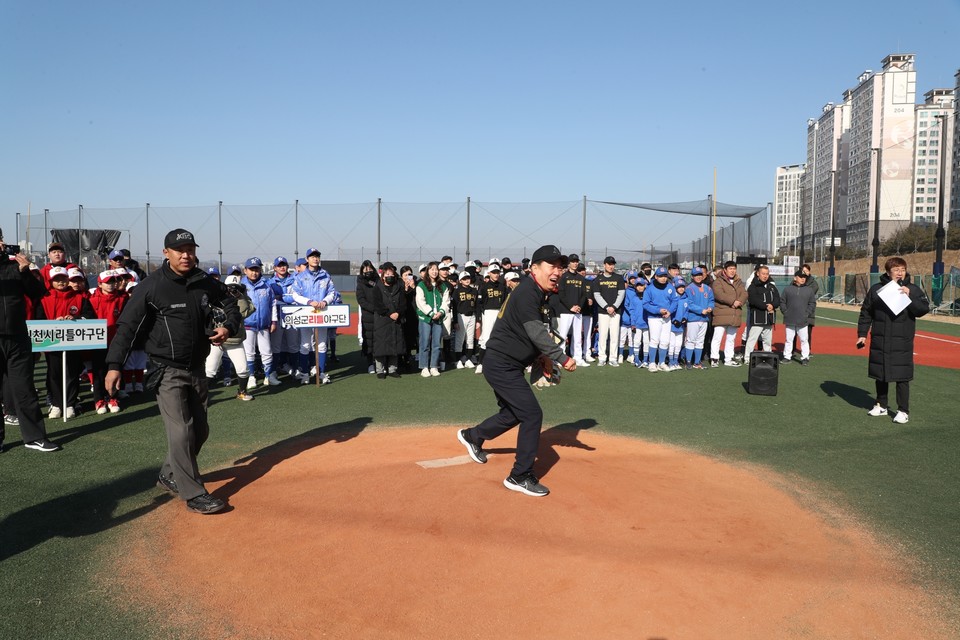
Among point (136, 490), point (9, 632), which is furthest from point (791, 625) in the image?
point (136, 490)

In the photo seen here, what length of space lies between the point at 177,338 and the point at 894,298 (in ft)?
27.3

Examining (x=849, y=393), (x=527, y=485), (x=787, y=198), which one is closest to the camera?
(x=527, y=485)

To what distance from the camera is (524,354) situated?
577 centimetres

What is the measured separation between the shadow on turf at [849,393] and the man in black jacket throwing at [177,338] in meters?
8.88

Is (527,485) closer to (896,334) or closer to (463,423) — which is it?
(463,423)

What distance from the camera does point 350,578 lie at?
4.07m

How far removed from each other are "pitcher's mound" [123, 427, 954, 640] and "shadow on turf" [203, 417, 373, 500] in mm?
48

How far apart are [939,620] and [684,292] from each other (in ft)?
32.4

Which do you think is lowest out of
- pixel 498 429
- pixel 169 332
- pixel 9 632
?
pixel 9 632

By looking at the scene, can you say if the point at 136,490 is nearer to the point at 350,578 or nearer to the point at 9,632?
the point at 9,632

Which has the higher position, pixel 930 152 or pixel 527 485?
pixel 930 152

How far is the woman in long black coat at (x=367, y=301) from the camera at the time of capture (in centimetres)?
1212

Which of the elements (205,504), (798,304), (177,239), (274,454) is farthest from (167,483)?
(798,304)

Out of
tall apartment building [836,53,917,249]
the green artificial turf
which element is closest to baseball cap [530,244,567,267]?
the green artificial turf
